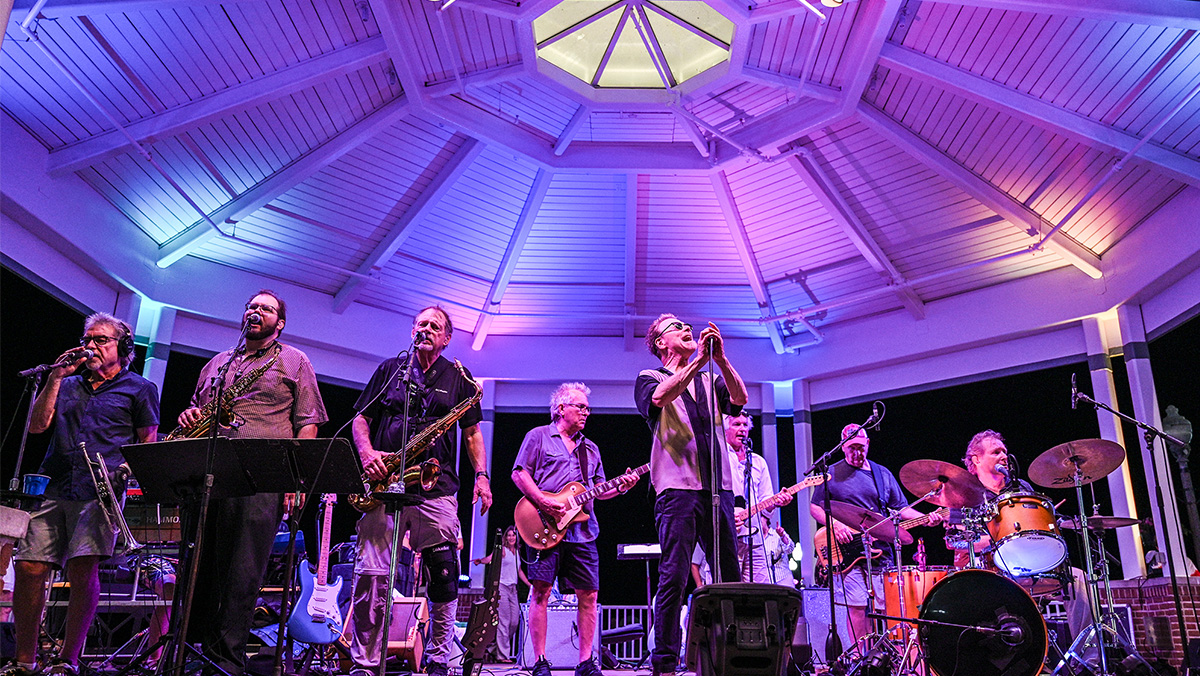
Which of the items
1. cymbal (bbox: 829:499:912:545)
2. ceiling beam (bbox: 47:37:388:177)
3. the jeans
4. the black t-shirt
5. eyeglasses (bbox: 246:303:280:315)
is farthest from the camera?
ceiling beam (bbox: 47:37:388:177)

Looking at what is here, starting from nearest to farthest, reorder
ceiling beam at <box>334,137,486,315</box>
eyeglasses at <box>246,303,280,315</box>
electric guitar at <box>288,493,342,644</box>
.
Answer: eyeglasses at <box>246,303,280,315</box>
electric guitar at <box>288,493,342,644</box>
ceiling beam at <box>334,137,486,315</box>

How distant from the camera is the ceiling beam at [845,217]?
9.95 metres

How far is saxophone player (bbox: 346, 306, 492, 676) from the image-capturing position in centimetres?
450

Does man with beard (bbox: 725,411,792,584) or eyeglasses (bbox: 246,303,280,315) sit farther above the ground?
eyeglasses (bbox: 246,303,280,315)

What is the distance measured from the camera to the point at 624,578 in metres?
12.2

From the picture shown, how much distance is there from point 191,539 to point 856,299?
868 centimetres

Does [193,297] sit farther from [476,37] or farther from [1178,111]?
[1178,111]

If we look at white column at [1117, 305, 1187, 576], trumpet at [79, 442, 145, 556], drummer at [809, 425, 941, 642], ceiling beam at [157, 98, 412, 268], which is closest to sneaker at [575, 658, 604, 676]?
drummer at [809, 425, 941, 642]

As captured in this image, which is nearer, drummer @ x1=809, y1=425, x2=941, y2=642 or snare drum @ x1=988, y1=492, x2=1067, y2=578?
snare drum @ x1=988, y1=492, x2=1067, y2=578

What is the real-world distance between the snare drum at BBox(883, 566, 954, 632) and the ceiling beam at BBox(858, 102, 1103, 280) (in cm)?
475

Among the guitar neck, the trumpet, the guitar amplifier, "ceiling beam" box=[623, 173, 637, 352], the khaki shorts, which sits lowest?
the guitar amplifier

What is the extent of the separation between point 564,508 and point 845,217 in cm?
603

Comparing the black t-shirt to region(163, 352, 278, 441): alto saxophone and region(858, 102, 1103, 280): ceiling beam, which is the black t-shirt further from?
region(858, 102, 1103, 280): ceiling beam

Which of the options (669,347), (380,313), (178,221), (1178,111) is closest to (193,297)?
(178,221)
